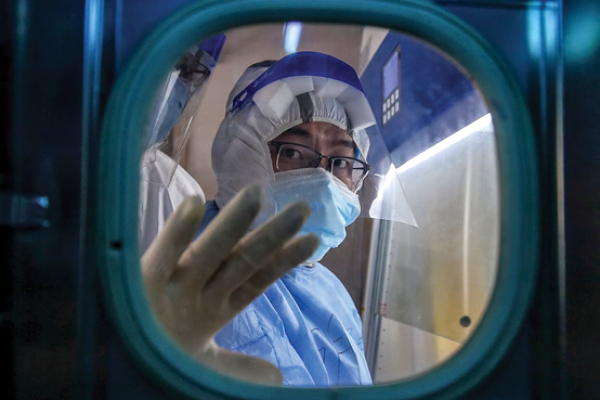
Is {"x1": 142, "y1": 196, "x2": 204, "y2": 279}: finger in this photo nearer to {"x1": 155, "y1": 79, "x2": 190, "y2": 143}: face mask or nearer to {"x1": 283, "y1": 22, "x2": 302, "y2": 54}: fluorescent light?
{"x1": 155, "y1": 79, "x2": 190, "y2": 143}: face mask

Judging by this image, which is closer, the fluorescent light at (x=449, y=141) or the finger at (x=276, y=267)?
the finger at (x=276, y=267)

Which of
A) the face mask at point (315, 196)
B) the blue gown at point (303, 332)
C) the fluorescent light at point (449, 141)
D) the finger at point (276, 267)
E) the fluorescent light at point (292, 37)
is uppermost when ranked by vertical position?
the fluorescent light at point (292, 37)

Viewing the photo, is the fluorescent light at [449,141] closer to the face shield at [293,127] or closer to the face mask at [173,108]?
the face shield at [293,127]

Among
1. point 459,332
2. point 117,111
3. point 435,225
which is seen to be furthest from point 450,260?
point 117,111

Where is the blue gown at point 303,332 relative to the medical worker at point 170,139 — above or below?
below

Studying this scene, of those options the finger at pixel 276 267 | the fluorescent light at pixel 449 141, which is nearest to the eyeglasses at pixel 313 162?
the fluorescent light at pixel 449 141

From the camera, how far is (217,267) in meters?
0.59

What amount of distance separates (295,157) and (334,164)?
0.13 metres

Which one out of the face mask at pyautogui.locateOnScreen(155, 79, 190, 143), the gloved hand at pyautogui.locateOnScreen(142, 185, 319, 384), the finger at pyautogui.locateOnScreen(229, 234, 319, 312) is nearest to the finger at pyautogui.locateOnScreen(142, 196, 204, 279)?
the gloved hand at pyautogui.locateOnScreen(142, 185, 319, 384)

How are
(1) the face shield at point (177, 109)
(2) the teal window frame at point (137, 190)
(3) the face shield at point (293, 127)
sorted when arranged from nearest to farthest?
(2) the teal window frame at point (137, 190)
(1) the face shield at point (177, 109)
(3) the face shield at point (293, 127)

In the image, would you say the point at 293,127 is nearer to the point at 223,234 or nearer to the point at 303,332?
the point at 303,332

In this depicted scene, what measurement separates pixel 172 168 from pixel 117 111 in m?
0.56

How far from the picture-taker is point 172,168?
1.09 meters

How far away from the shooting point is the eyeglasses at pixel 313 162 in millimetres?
1165
